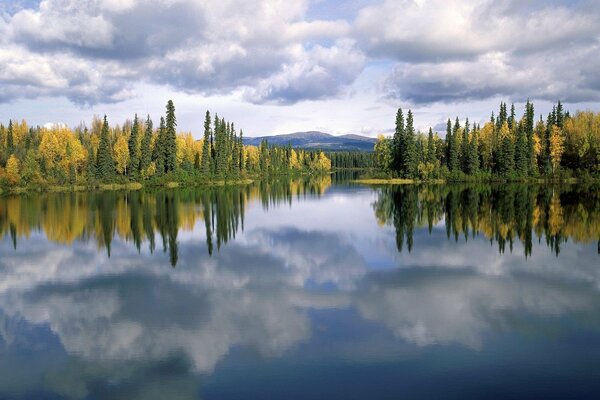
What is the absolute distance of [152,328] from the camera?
16.2 metres

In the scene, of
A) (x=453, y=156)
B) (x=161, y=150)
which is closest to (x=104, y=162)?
(x=161, y=150)

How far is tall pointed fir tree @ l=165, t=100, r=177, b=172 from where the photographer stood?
101 metres

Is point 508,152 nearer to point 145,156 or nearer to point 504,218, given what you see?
point 504,218

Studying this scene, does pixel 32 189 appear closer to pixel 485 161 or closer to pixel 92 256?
pixel 92 256

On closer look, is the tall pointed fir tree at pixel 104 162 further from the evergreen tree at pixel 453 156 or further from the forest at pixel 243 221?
the evergreen tree at pixel 453 156

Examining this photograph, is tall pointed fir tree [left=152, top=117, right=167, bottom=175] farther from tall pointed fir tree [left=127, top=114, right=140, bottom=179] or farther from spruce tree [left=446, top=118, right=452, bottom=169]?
spruce tree [left=446, top=118, right=452, bottom=169]

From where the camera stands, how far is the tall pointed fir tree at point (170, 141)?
3969 inches

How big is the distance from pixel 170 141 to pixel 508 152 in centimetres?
7221

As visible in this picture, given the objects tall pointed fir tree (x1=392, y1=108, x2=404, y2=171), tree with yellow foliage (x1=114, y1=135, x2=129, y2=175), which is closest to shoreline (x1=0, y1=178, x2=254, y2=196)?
tree with yellow foliage (x1=114, y1=135, x2=129, y2=175)

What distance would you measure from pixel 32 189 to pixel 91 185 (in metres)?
10.5

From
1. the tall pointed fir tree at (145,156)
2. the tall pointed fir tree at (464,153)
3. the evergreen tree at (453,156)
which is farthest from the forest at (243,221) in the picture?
the tall pointed fir tree at (464,153)

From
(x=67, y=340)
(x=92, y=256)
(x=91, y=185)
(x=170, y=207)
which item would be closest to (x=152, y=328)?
(x=67, y=340)

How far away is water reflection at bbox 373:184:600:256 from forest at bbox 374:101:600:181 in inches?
1793

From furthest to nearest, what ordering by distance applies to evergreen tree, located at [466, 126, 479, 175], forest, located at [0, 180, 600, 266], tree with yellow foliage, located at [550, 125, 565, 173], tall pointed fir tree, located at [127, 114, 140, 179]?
evergreen tree, located at [466, 126, 479, 175] → tree with yellow foliage, located at [550, 125, 565, 173] → tall pointed fir tree, located at [127, 114, 140, 179] → forest, located at [0, 180, 600, 266]
